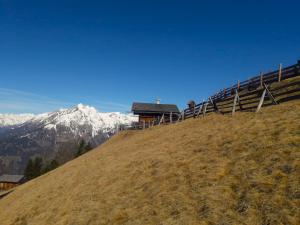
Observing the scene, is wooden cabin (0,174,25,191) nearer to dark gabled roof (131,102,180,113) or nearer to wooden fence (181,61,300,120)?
dark gabled roof (131,102,180,113)

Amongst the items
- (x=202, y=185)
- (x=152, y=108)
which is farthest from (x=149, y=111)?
(x=202, y=185)

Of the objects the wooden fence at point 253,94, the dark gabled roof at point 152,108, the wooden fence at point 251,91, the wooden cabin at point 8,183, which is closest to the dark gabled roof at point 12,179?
the wooden cabin at point 8,183

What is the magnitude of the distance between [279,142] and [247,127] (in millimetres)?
4488

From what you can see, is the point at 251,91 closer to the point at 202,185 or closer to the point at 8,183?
the point at 202,185

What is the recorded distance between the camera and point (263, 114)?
21.1 m

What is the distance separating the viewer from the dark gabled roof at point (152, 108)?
70750 millimetres

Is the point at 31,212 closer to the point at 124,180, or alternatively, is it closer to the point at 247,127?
the point at 124,180

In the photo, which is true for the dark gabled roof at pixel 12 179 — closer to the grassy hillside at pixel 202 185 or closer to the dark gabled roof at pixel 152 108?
the dark gabled roof at pixel 152 108

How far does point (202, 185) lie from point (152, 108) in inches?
2359

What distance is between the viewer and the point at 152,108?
2852 inches

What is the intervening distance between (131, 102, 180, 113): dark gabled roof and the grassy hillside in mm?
48716

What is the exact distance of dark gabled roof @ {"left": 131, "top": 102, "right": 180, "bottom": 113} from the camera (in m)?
70.8

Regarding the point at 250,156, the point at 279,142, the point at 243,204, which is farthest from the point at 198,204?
the point at 279,142

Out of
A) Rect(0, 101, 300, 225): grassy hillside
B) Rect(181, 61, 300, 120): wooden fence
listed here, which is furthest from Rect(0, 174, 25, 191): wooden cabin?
Rect(0, 101, 300, 225): grassy hillside
